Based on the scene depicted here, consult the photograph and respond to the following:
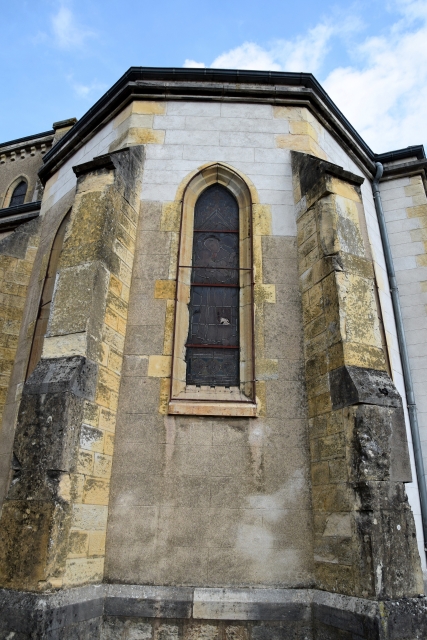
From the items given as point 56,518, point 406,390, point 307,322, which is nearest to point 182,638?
point 56,518

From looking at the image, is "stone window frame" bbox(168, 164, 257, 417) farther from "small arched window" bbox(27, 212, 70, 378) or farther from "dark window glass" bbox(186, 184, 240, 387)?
"small arched window" bbox(27, 212, 70, 378)

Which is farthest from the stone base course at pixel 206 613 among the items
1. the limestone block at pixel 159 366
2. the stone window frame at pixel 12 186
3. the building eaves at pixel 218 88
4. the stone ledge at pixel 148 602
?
the stone window frame at pixel 12 186

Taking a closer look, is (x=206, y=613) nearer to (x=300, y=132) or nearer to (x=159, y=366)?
(x=159, y=366)

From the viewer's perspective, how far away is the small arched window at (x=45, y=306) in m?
6.08

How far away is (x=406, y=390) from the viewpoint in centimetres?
668

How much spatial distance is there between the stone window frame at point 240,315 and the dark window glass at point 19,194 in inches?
422

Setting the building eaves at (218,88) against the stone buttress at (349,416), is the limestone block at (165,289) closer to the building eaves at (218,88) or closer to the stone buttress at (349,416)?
the stone buttress at (349,416)

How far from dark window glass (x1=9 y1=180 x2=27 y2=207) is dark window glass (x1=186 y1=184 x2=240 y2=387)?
10.7 m

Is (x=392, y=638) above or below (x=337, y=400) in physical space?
below

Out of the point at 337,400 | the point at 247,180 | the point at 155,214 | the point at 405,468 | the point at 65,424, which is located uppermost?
the point at 247,180

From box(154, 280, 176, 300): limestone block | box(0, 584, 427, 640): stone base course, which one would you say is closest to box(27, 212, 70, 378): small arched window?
box(154, 280, 176, 300): limestone block

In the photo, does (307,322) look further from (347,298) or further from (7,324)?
(7,324)

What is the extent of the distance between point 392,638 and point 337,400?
1.91 m

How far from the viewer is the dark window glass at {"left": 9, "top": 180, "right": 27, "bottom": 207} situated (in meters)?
14.9
